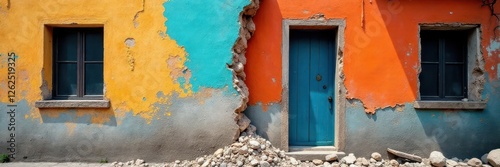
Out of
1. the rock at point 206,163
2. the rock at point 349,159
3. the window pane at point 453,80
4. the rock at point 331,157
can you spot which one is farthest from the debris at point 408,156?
the rock at point 206,163

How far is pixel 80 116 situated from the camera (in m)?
5.04

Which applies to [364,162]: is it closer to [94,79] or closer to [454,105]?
[454,105]

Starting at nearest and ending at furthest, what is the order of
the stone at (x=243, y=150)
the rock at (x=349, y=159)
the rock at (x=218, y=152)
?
the stone at (x=243, y=150), the rock at (x=218, y=152), the rock at (x=349, y=159)

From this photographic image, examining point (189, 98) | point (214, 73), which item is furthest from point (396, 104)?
point (189, 98)

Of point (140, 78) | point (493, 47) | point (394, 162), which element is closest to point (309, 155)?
point (394, 162)

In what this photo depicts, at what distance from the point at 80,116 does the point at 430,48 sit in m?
5.36

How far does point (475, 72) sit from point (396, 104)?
1.31m

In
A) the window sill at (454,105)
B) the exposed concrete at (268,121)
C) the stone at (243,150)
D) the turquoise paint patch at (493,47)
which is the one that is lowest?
the stone at (243,150)

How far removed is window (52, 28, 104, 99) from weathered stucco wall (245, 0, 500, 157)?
90.3 inches

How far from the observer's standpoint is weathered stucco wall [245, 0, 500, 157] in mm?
5109

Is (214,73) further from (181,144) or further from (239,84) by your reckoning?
(181,144)

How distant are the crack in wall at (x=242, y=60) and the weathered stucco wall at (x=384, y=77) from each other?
12cm

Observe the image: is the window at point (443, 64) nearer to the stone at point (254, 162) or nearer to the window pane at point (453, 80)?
the window pane at point (453, 80)

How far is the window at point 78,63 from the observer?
5.22m
